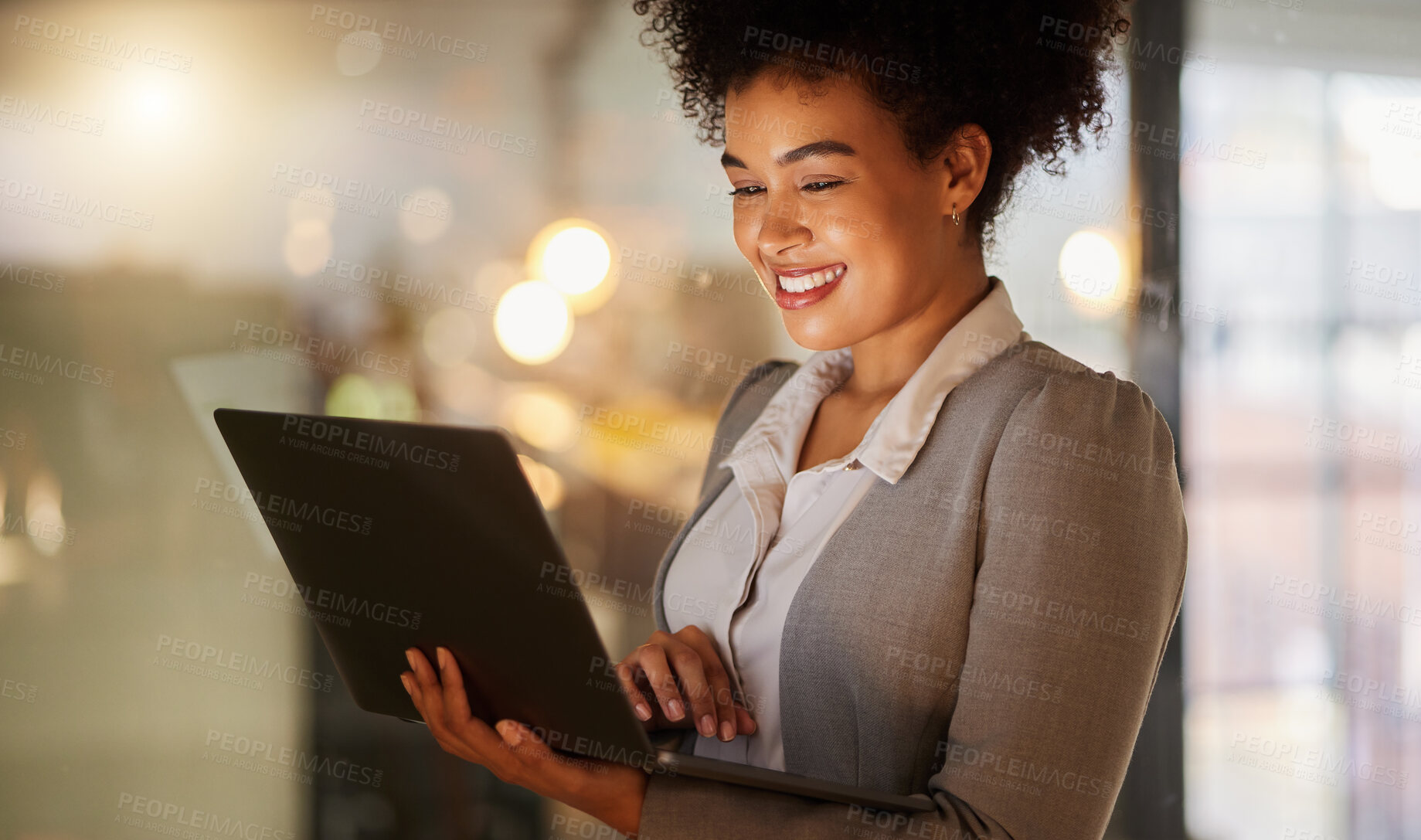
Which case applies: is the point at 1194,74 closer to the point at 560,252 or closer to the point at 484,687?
the point at 560,252

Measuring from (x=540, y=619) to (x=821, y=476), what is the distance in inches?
17.3

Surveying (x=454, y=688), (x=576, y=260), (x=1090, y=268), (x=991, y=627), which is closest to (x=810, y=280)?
(x=991, y=627)

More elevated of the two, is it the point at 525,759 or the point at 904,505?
the point at 904,505

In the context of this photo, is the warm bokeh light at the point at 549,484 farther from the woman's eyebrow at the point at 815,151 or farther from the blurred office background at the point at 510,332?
the woman's eyebrow at the point at 815,151

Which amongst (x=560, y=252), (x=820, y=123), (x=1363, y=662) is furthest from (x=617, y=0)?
(x=1363, y=662)

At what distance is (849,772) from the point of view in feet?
3.35

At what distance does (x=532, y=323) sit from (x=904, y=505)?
4.97ft

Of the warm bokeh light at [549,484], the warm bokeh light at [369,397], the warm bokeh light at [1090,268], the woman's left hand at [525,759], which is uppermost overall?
the warm bokeh light at [1090,268]

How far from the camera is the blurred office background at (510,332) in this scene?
87.4 inches

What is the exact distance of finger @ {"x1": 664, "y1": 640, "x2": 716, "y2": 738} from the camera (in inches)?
43.4

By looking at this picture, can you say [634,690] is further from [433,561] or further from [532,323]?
[532,323]

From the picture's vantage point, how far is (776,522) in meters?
1.19

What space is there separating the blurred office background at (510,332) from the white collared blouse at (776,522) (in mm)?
1139

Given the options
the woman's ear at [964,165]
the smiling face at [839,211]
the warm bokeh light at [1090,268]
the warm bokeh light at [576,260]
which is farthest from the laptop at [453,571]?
the warm bokeh light at [1090,268]
